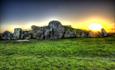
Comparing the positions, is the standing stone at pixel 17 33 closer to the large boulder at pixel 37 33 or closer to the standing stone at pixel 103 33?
the large boulder at pixel 37 33

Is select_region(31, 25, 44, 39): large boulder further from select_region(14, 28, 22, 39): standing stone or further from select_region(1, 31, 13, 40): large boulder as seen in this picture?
select_region(1, 31, 13, 40): large boulder

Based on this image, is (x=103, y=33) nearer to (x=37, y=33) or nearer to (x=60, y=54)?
(x=37, y=33)

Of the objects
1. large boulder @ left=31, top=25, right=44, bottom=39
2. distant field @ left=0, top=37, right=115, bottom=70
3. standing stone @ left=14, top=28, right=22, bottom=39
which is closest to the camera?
distant field @ left=0, top=37, right=115, bottom=70

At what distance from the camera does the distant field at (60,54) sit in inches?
271

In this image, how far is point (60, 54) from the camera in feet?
29.2

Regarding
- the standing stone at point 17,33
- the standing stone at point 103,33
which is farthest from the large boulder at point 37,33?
the standing stone at point 103,33

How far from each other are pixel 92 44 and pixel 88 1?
7.92 feet

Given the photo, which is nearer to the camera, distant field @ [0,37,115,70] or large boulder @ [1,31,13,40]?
distant field @ [0,37,115,70]

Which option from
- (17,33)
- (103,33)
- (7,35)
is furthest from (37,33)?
(103,33)

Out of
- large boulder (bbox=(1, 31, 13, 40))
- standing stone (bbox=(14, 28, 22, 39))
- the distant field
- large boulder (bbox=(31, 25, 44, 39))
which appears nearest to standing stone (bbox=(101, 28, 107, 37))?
the distant field

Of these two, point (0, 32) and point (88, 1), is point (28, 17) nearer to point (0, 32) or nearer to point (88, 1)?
point (0, 32)

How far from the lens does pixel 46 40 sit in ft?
36.8

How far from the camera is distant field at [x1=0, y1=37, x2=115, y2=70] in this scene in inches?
271

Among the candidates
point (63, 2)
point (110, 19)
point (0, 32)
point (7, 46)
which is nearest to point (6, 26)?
point (0, 32)
